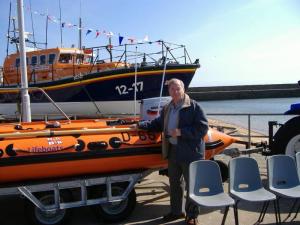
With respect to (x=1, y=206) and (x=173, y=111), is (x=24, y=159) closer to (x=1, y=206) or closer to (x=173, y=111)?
(x=1, y=206)

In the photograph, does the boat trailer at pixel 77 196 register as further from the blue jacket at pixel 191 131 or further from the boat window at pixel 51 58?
the boat window at pixel 51 58

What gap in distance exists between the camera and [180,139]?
450cm

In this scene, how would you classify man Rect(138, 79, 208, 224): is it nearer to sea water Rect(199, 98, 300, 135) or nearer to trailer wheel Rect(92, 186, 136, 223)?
trailer wheel Rect(92, 186, 136, 223)

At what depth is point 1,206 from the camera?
213 inches

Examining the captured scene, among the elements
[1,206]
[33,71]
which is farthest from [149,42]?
[1,206]

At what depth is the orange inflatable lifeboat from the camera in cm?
450

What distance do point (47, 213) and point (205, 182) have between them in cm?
178

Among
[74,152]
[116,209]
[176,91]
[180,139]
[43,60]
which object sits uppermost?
[43,60]

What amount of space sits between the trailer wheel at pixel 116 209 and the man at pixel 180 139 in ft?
1.56

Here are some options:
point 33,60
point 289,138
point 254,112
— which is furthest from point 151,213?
point 254,112

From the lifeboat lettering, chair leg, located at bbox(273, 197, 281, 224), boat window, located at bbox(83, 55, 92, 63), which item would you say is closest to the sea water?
chair leg, located at bbox(273, 197, 281, 224)

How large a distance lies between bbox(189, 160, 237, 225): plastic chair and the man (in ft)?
0.43

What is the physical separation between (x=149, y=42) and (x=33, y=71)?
4.49 metres

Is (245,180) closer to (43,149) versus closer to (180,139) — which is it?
(180,139)
